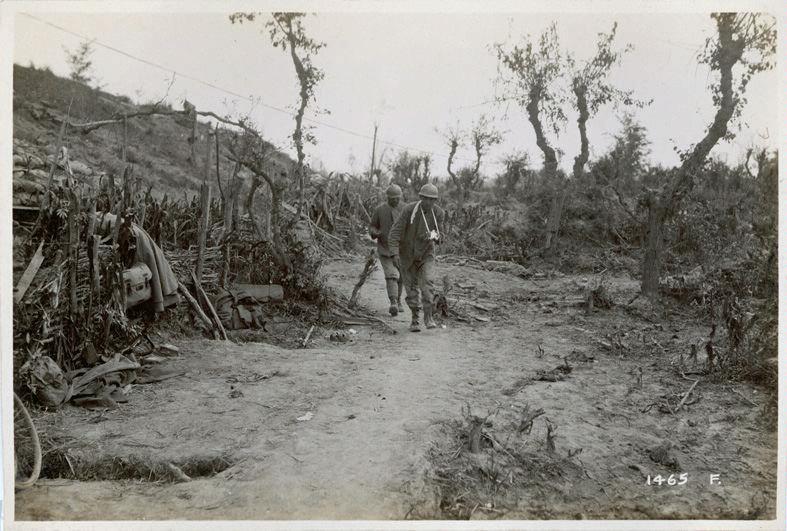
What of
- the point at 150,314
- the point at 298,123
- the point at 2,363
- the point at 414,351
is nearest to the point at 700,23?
the point at 414,351

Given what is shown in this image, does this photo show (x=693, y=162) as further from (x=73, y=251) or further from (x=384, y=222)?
(x=73, y=251)

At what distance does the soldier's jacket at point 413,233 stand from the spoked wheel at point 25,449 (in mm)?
3604

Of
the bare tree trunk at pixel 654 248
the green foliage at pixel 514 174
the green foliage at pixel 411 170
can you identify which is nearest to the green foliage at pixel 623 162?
the green foliage at pixel 514 174

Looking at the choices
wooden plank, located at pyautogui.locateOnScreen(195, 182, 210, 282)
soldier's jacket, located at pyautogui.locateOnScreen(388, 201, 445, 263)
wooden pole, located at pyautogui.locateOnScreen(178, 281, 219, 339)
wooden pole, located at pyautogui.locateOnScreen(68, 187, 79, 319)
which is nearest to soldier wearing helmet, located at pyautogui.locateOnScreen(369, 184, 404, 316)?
soldier's jacket, located at pyautogui.locateOnScreen(388, 201, 445, 263)

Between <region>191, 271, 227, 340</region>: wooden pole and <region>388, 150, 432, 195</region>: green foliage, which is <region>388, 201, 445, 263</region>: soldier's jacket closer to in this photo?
<region>191, 271, 227, 340</region>: wooden pole

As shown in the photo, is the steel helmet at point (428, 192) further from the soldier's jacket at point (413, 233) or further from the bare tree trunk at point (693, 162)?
the bare tree trunk at point (693, 162)

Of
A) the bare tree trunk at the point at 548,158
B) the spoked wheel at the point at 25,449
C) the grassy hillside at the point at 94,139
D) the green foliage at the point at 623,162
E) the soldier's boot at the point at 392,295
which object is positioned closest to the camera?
the spoked wheel at the point at 25,449

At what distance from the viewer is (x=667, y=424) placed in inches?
134

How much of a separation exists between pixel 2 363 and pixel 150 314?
131cm

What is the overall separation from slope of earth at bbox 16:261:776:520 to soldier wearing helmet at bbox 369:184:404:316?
5.44 feet

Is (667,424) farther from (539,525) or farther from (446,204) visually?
(446,204)

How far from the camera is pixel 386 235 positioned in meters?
6.36

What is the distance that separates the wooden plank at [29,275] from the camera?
132 inches

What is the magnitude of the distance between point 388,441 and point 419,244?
300cm
